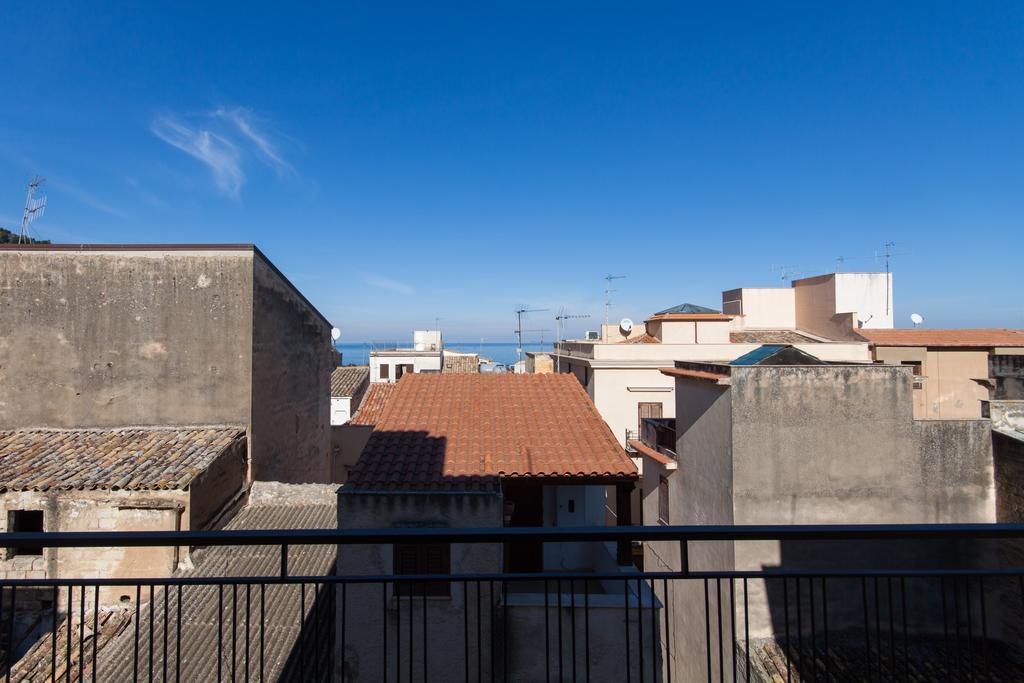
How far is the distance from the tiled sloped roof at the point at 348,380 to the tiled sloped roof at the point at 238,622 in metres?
15.1

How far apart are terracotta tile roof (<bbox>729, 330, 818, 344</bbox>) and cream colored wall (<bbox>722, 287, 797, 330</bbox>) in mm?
2351

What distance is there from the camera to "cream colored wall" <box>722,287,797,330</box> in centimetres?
2750

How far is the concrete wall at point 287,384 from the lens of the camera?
39.2 ft

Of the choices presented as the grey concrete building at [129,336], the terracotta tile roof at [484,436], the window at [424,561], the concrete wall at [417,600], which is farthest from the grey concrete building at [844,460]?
the grey concrete building at [129,336]

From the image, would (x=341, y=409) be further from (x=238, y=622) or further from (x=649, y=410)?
(x=238, y=622)

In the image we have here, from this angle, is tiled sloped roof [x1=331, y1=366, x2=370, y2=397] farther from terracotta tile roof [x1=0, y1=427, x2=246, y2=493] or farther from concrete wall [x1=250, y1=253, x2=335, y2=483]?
terracotta tile roof [x1=0, y1=427, x2=246, y2=493]

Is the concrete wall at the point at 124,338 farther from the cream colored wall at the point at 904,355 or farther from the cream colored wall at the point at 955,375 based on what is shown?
the cream colored wall at the point at 955,375

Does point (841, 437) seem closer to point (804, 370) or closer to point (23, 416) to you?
point (804, 370)

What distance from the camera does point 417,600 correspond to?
25.0 feet

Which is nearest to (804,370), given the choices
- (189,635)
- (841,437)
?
(841,437)

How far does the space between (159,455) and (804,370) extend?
1121 centimetres

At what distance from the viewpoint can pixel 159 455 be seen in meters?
10.2

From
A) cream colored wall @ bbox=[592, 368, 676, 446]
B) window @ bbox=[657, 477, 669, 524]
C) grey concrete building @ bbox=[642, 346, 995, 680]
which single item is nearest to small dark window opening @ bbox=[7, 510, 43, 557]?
grey concrete building @ bbox=[642, 346, 995, 680]

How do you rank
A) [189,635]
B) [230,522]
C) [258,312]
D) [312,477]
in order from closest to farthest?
[189,635] < [230,522] < [258,312] < [312,477]
